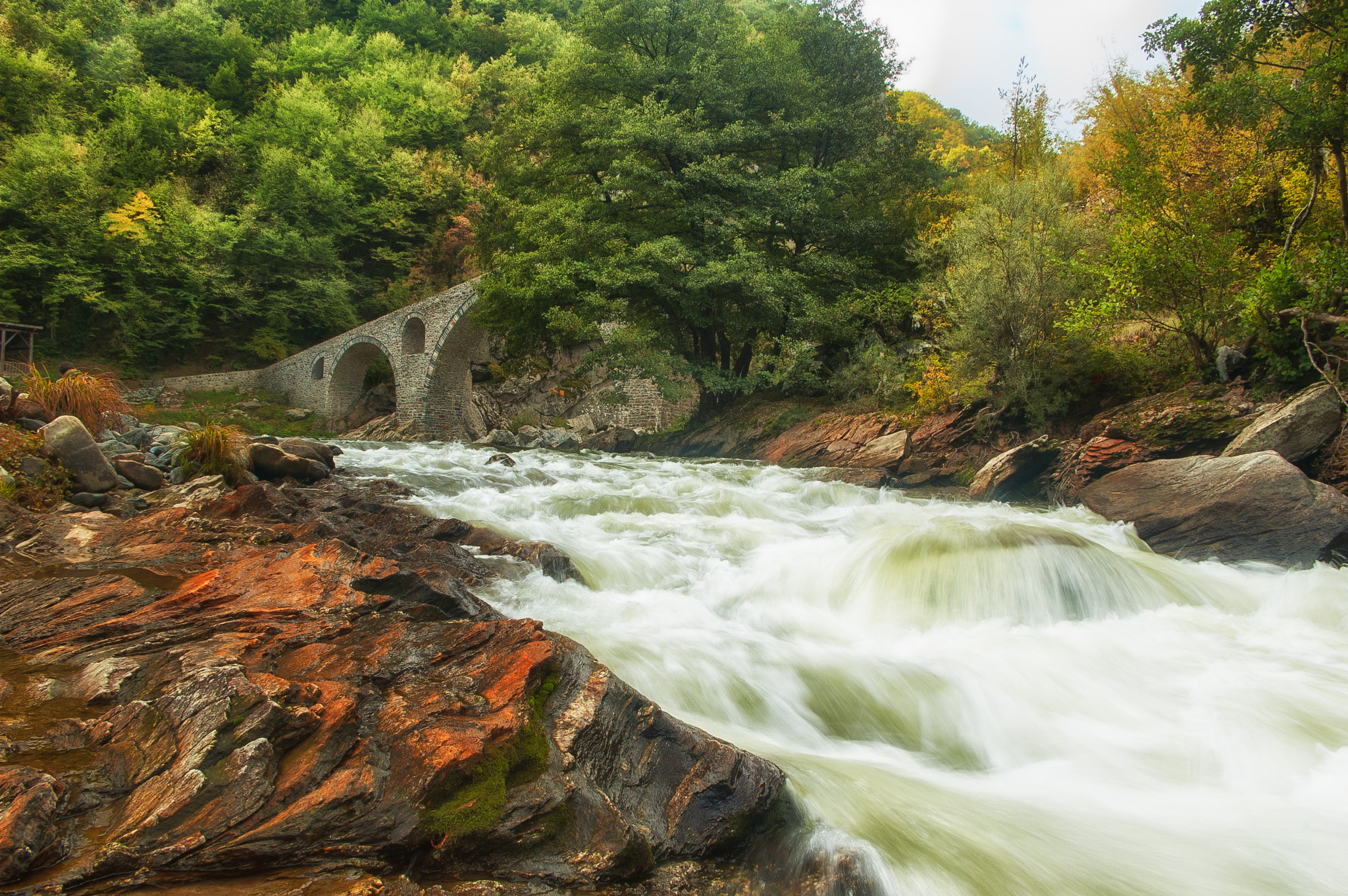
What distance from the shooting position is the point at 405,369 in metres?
Answer: 25.6

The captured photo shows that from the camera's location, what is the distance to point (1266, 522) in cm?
609

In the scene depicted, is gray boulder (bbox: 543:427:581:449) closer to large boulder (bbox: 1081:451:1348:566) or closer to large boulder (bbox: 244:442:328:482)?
large boulder (bbox: 244:442:328:482)

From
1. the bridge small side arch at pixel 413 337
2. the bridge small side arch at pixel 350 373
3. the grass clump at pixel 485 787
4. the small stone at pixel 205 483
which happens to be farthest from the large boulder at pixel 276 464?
the bridge small side arch at pixel 350 373

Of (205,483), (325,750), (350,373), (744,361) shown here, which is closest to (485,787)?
(325,750)

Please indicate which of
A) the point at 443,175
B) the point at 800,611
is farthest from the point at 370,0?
the point at 800,611

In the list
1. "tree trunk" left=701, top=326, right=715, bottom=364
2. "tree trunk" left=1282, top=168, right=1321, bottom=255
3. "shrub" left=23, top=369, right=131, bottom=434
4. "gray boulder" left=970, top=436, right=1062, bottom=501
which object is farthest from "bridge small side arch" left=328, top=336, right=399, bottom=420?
"tree trunk" left=1282, top=168, right=1321, bottom=255

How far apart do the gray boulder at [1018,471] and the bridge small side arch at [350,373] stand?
23.8 meters

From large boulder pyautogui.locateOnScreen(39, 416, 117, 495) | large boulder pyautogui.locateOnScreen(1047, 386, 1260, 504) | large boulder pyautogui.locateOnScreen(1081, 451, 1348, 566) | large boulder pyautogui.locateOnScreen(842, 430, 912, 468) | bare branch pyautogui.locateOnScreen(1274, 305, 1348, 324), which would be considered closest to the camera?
large boulder pyautogui.locateOnScreen(39, 416, 117, 495)

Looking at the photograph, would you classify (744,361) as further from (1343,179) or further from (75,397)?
(75,397)

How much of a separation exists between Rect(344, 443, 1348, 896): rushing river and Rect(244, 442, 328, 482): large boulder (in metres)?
1.61

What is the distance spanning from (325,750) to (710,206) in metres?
14.6

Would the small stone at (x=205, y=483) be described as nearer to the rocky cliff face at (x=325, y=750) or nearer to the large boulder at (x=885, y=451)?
the rocky cliff face at (x=325, y=750)

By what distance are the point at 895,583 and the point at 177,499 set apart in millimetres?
6163

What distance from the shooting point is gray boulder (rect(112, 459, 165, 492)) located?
6.11 meters
